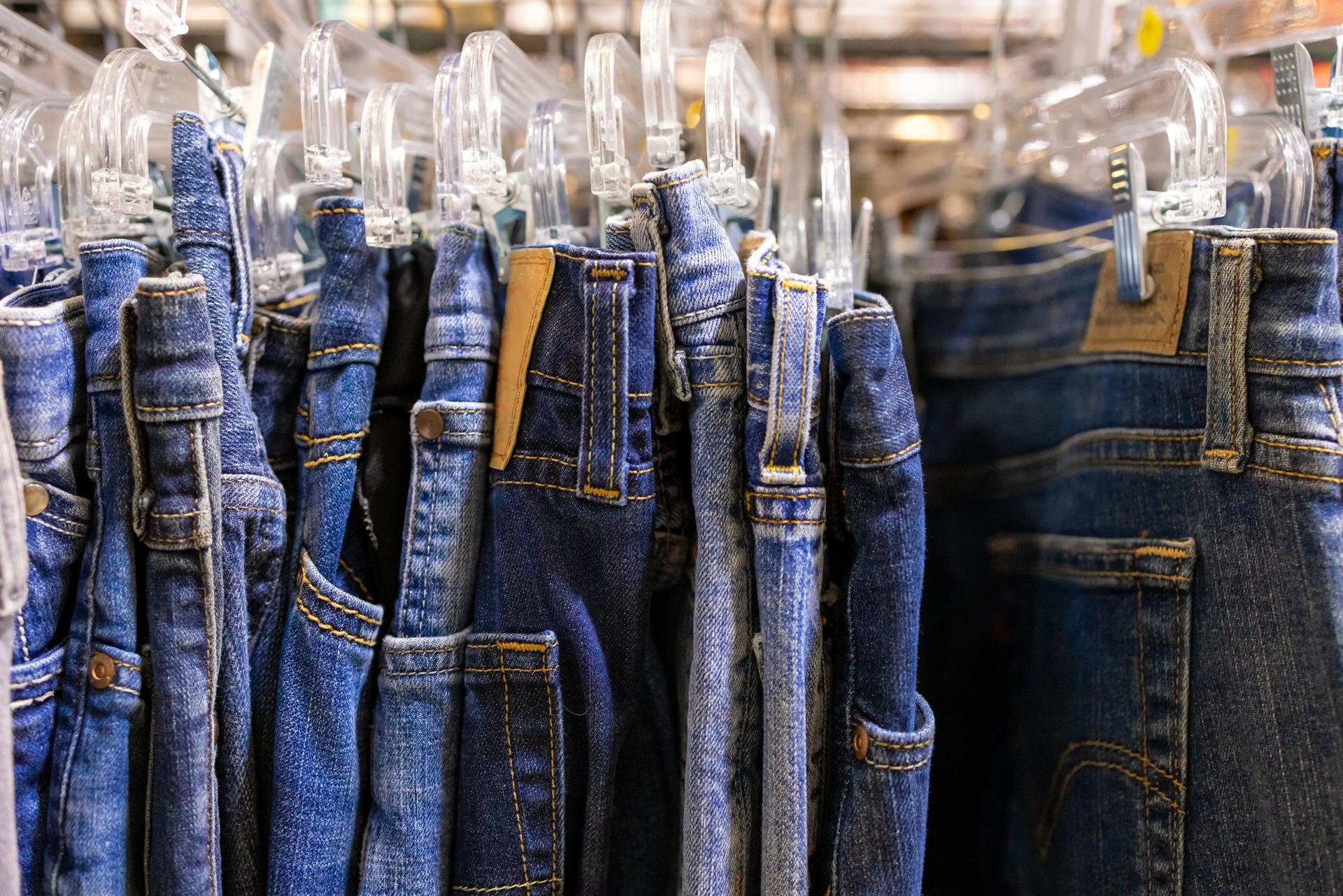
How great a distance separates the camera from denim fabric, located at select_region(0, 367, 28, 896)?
1.35 feet

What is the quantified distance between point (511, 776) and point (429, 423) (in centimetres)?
22

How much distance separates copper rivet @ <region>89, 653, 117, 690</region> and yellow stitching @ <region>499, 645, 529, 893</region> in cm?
21

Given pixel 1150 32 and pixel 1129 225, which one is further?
pixel 1150 32

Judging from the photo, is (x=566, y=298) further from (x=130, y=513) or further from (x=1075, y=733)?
(x=1075, y=733)

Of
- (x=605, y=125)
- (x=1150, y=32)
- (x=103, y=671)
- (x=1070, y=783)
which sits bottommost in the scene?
(x=1070, y=783)

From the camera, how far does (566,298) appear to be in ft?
1.69

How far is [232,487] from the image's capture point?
50 cm

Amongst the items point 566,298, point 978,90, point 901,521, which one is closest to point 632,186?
point 566,298

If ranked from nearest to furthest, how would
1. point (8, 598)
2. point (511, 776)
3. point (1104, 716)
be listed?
point (8, 598), point (511, 776), point (1104, 716)

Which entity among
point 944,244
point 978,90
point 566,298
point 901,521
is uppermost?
point 978,90

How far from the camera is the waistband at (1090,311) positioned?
51cm

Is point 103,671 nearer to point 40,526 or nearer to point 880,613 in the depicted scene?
Answer: point 40,526

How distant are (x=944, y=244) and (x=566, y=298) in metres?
0.63

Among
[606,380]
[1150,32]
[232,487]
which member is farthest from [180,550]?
[1150,32]
